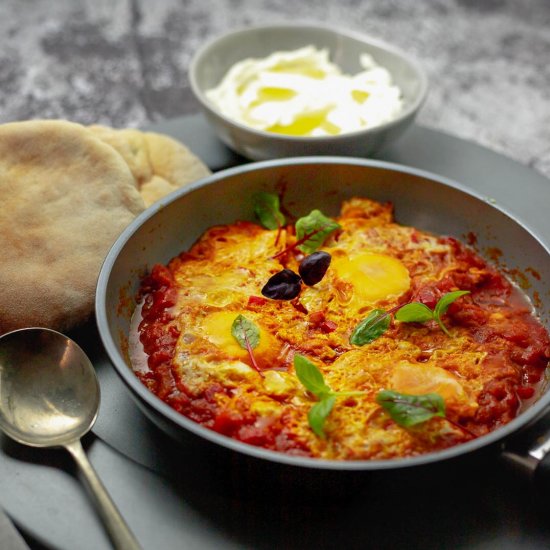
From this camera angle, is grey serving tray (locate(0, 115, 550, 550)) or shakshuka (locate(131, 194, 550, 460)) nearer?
grey serving tray (locate(0, 115, 550, 550))

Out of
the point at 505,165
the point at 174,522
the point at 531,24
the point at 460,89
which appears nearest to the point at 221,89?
the point at 505,165

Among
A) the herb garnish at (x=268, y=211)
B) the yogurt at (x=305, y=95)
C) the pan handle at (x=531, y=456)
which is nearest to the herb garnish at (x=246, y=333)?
the herb garnish at (x=268, y=211)

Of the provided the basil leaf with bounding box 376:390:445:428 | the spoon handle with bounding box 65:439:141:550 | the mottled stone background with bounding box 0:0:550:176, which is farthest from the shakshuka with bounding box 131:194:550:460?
the mottled stone background with bounding box 0:0:550:176

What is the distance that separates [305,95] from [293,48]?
1039 millimetres

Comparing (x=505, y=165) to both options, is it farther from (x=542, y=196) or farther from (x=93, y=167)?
(x=93, y=167)

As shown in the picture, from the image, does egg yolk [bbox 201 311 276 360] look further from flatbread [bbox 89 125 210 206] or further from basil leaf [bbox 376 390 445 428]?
flatbread [bbox 89 125 210 206]

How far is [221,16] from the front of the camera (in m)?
8.59

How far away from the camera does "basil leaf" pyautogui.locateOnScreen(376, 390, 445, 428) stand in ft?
10.5

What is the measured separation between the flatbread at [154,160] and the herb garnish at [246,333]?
1392 mm

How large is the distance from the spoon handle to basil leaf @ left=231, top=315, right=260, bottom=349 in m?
0.92

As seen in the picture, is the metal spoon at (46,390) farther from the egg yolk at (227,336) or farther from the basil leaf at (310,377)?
the basil leaf at (310,377)

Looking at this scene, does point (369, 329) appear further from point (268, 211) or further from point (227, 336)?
point (268, 211)

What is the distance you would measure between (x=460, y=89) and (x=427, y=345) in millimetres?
4578

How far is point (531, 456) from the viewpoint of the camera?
3.15m
